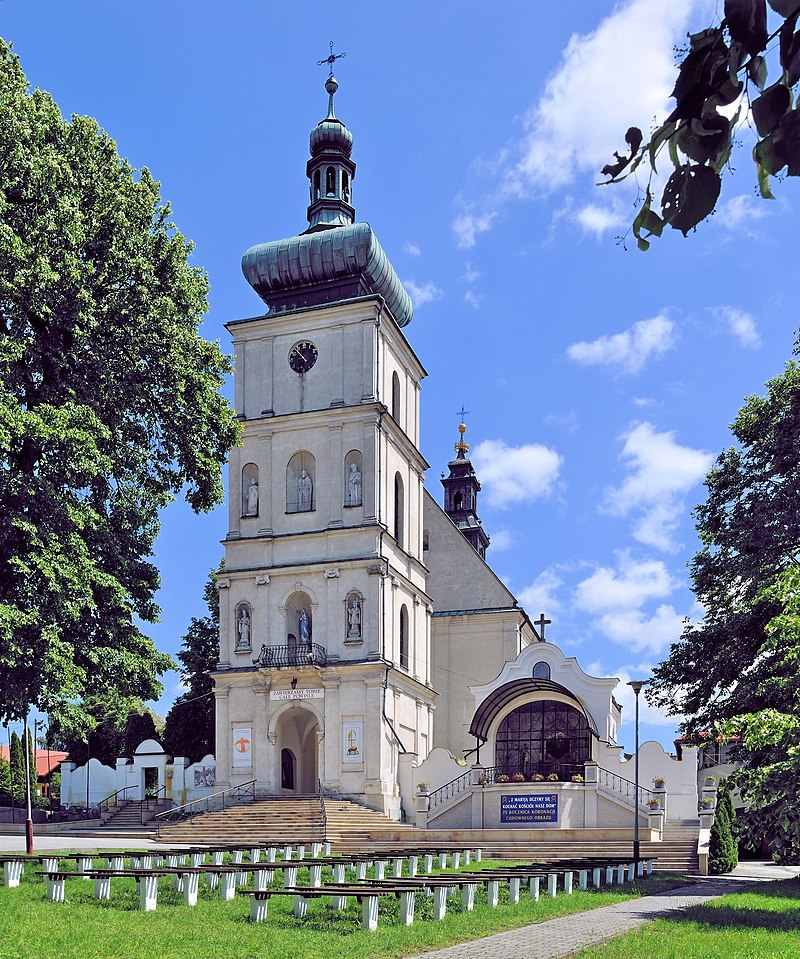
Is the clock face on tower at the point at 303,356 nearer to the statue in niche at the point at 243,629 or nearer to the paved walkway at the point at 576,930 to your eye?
the statue in niche at the point at 243,629

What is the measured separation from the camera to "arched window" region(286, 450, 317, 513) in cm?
4400

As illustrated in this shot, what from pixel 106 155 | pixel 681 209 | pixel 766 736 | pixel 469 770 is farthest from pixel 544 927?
pixel 469 770

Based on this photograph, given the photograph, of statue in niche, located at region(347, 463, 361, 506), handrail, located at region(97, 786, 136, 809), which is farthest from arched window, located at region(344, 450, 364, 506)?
handrail, located at region(97, 786, 136, 809)

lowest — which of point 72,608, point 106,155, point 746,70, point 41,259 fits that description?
point 72,608

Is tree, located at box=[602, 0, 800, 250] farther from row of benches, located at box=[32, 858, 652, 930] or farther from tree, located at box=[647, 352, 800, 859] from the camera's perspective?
tree, located at box=[647, 352, 800, 859]

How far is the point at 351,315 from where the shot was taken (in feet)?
145

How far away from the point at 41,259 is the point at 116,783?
105 ft

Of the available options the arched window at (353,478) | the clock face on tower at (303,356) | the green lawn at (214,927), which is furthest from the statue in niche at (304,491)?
the green lawn at (214,927)

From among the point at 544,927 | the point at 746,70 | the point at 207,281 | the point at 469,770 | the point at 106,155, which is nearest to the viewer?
the point at 746,70

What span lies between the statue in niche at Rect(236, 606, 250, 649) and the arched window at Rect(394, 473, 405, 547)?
704 cm

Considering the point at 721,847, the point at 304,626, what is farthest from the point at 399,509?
the point at 721,847

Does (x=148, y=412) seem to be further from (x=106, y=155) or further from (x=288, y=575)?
(x=288, y=575)

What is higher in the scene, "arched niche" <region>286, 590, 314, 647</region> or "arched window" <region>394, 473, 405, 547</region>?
"arched window" <region>394, 473, 405, 547</region>

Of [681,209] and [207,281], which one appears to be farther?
[207,281]
